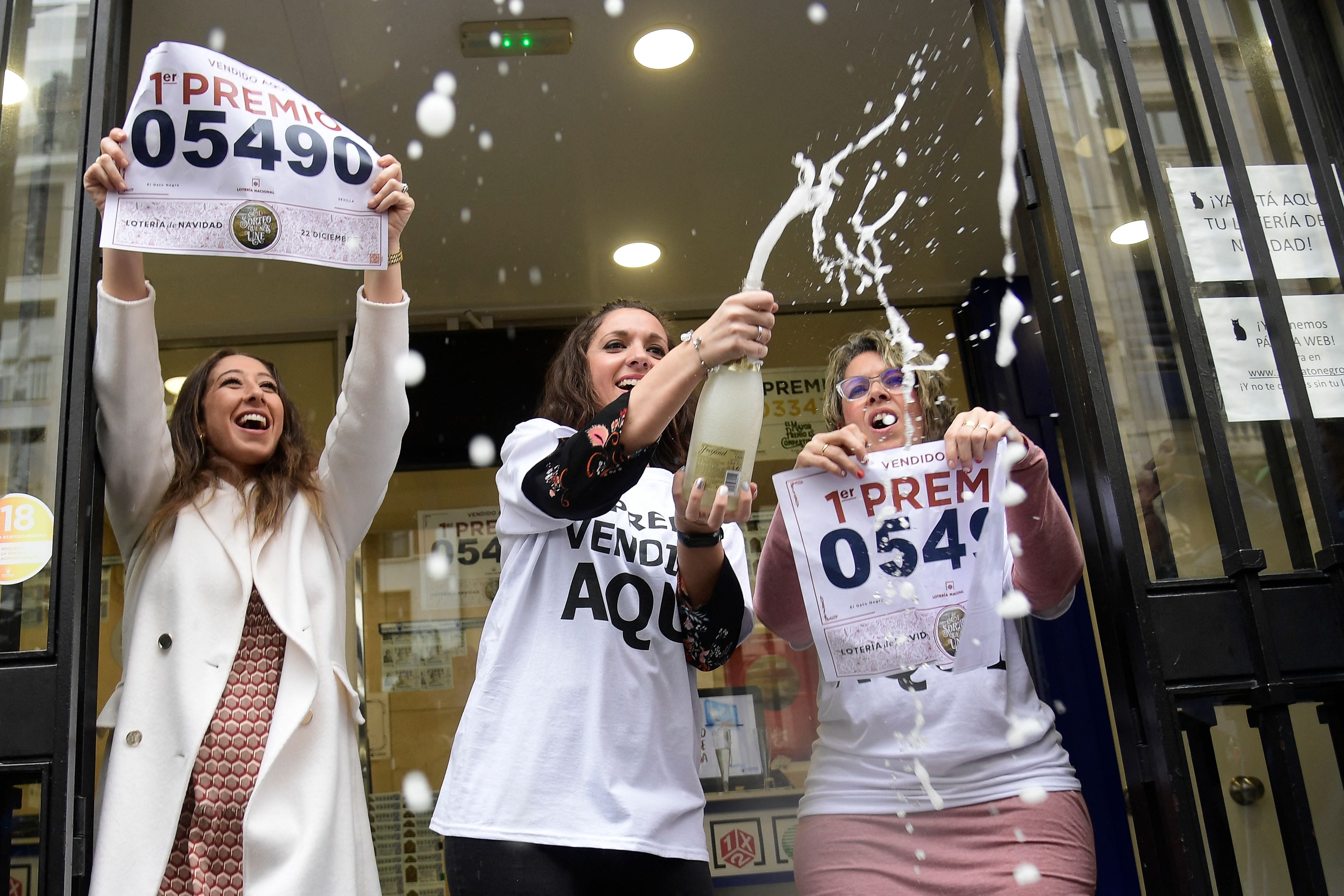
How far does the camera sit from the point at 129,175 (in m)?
1.88

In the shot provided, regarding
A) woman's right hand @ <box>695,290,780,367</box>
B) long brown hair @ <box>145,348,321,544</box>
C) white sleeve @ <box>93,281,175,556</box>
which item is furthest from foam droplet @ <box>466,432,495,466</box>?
woman's right hand @ <box>695,290,780,367</box>

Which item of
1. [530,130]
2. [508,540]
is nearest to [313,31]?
[530,130]

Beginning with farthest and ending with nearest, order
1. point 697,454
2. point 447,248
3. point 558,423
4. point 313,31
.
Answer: point 447,248
point 313,31
point 558,423
point 697,454

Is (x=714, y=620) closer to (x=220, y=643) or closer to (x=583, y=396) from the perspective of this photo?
(x=583, y=396)

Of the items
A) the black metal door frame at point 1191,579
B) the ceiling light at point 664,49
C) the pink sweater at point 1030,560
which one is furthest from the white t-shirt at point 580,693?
the ceiling light at point 664,49

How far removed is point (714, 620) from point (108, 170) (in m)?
1.33

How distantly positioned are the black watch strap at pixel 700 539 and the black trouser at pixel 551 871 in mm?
540

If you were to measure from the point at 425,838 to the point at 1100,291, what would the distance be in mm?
3596

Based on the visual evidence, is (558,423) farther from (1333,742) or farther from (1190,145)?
(1333,742)

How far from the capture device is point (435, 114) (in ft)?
11.9

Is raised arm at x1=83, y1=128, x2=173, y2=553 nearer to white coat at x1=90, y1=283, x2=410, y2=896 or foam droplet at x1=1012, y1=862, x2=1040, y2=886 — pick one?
white coat at x1=90, y1=283, x2=410, y2=896

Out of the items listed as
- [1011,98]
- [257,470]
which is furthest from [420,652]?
[1011,98]

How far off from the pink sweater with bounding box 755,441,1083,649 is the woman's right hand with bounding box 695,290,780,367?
512mm

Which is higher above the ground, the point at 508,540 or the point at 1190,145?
the point at 1190,145
